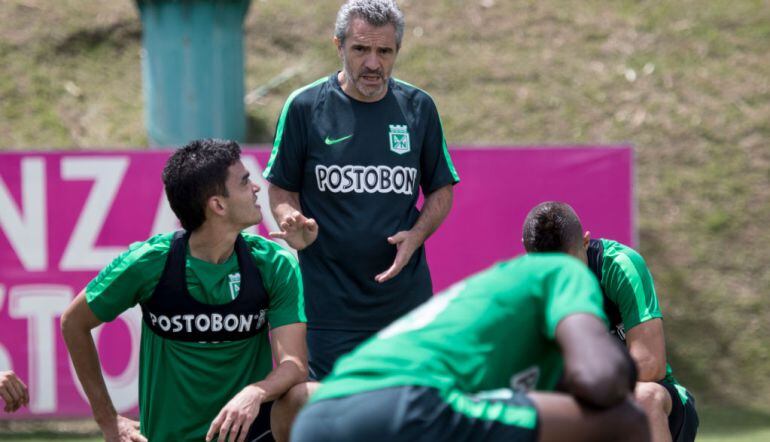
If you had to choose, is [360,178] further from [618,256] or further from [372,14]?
[618,256]

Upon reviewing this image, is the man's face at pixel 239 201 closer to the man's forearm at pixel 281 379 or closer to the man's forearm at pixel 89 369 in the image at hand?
the man's forearm at pixel 281 379

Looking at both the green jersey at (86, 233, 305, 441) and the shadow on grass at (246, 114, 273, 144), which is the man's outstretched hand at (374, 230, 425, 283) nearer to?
the green jersey at (86, 233, 305, 441)

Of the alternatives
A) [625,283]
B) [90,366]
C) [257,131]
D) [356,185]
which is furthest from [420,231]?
[257,131]

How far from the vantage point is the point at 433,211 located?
495 centimetres

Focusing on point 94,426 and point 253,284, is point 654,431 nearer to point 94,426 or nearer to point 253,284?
point 253,284

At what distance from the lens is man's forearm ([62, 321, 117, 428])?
4.28m

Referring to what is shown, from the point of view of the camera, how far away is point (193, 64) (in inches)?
369

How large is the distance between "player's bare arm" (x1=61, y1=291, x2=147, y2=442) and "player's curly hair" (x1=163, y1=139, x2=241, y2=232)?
49 centimetres

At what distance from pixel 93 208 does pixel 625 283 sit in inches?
156

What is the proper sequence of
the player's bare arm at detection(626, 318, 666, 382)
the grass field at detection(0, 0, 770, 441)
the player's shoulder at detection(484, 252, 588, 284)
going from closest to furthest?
the player's shoulder at detection(484, 252, 588, 284) < the player's bare arm at detection(626, 318, 666, 382) < the grass field at detection(0, 0, 770, 441)

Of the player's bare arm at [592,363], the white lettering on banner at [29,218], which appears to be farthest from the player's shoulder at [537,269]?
the white lettering on banner at [29,218]

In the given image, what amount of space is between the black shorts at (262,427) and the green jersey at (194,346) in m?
0.13

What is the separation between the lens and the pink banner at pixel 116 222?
7254 mm

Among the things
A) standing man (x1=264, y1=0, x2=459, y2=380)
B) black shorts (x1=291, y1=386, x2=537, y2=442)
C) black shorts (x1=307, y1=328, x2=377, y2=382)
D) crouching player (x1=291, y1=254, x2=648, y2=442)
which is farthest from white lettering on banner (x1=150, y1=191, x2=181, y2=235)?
black shorts (x1=291, y1=386, x2=537, y2=442)
